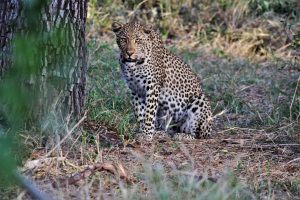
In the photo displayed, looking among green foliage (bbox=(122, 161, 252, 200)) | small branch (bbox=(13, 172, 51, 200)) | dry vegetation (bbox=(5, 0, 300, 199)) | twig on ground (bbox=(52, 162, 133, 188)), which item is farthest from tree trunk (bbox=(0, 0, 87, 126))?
small branch (bbox=(13, 172, 51, 200))

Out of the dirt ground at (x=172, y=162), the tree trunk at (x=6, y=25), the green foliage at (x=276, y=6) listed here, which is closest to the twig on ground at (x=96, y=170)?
the dirt ground at (x=172, y=162)

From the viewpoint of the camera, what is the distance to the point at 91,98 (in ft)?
24.2

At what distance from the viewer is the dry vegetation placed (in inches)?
184

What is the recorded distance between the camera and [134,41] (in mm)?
7035

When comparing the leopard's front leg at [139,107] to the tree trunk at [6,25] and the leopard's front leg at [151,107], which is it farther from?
the tree trunk at [6,25]

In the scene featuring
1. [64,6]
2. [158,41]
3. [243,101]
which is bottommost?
[243,101]

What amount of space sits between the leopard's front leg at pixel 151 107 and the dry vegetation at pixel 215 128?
20 cm

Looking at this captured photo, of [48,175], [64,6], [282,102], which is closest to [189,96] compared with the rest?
[282,102]

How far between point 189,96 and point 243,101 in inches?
44.8

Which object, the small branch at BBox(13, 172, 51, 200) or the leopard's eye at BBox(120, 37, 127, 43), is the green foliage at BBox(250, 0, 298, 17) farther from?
the small branch at BBox(13, 172, 51, 200)

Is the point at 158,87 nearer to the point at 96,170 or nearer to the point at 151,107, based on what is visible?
the point at 151,107

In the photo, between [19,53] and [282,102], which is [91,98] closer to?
[282,102]

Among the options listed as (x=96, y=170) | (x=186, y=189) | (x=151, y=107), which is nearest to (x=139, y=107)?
(x=151, y=107)

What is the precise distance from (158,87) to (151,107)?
→ 26 cm
